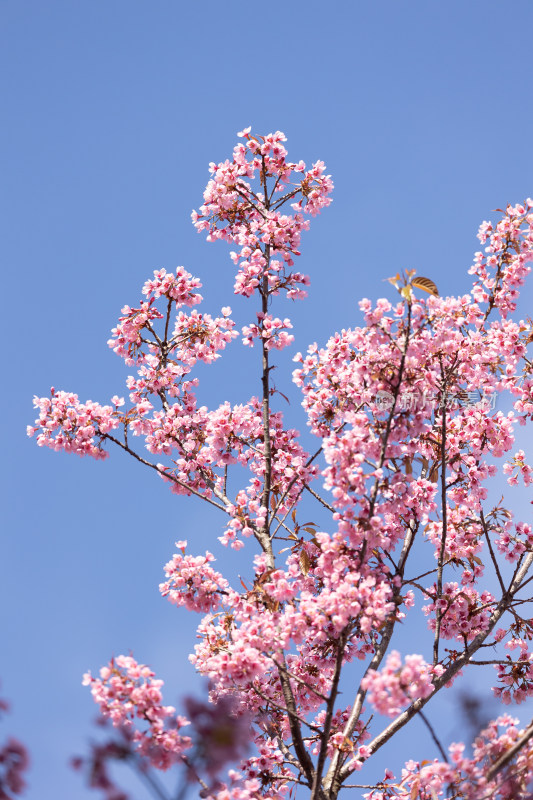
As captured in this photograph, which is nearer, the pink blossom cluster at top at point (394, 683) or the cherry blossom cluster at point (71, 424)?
the pink blossom cluster at top at point (394, 683)

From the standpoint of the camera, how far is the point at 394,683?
448 cm

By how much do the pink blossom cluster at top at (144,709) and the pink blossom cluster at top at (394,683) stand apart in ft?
4.32

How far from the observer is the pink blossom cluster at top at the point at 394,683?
4488 mm

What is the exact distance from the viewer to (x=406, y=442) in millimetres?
6465

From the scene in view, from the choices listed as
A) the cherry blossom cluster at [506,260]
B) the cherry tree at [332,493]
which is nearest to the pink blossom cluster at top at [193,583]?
the cherry tree at [332,493]

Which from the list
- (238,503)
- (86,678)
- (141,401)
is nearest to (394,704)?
(86,678)

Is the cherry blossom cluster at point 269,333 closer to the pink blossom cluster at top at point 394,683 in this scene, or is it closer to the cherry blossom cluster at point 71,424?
the cherry blossom cluster at point 71,424

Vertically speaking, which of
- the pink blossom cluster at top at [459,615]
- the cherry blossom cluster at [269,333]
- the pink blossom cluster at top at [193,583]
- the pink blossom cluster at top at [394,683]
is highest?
the cherry blossom cluster at [269,333]

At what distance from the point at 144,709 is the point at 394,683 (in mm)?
1718

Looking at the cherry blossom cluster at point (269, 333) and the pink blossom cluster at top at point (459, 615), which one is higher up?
the cherry blossom cluster at point (269, 333)

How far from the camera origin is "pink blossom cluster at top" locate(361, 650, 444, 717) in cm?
449

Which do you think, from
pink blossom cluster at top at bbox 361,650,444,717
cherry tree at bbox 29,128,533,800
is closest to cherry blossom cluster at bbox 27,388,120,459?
cherry tree at bbox 29,128,533,800

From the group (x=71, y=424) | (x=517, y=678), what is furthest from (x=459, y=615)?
(x=71, y=424)

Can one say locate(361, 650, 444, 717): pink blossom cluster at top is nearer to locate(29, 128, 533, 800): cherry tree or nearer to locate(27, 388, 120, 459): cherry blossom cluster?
locate(29, 128, 533, 800): cherry tree
